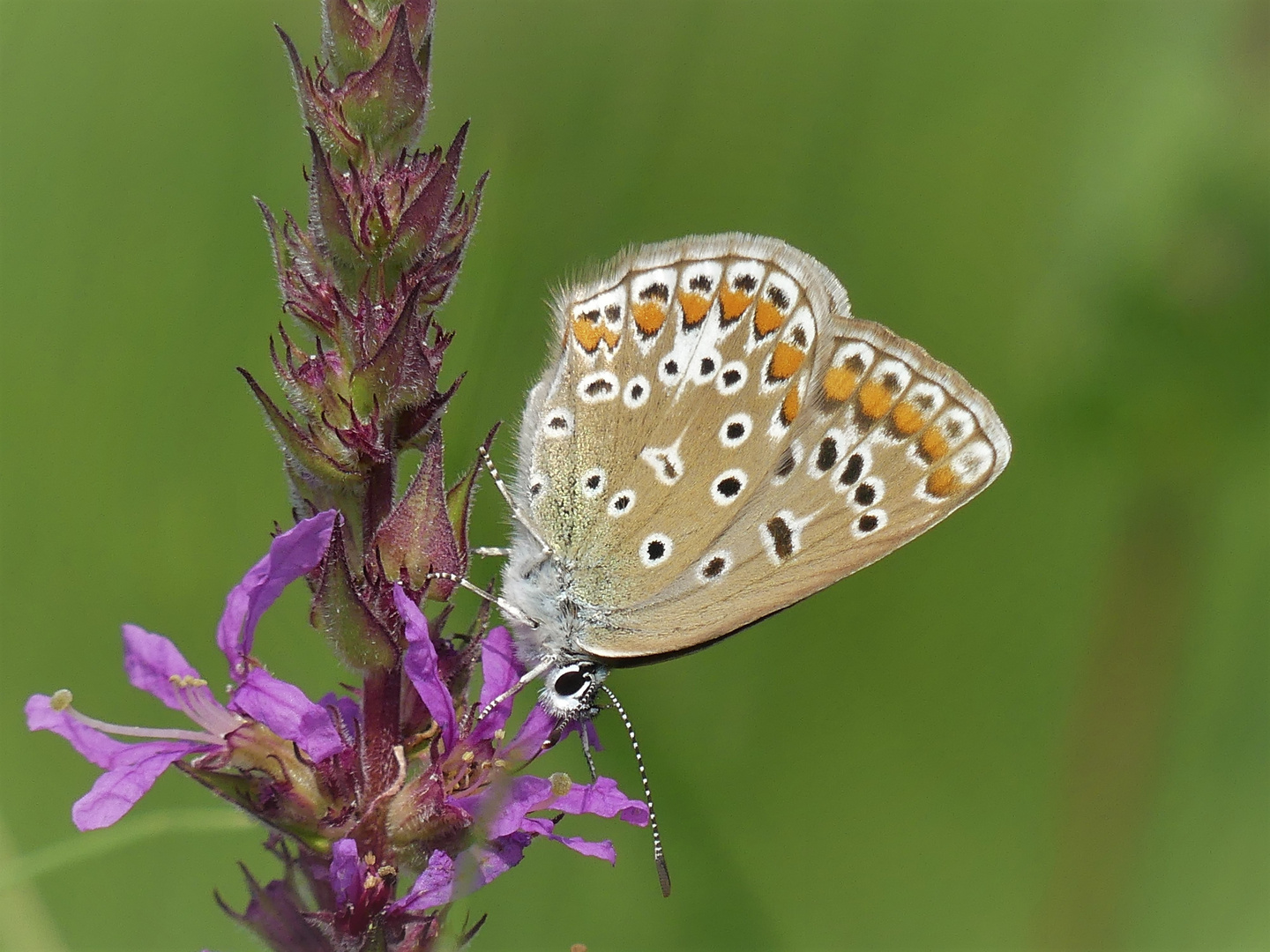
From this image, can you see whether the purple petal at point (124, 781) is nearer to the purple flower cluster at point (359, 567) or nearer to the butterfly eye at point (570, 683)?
the purple flower cluster at point (359, 567)

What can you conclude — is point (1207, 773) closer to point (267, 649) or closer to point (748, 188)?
point (748, 188)

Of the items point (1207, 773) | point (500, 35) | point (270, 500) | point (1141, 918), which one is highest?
point (500, 35)

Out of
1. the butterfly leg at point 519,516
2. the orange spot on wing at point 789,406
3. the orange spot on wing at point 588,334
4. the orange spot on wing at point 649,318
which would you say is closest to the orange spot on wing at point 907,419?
the orange spot on wing at point 789,406

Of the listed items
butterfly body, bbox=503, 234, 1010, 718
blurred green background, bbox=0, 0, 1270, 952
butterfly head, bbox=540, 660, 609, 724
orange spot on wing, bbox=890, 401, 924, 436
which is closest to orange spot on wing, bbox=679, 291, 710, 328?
butterfly body, bbox=503, 234, 1010, 718

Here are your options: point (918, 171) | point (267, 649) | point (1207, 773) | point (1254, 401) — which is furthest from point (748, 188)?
point (1207, 773)

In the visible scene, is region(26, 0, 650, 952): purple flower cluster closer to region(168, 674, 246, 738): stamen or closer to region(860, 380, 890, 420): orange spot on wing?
region(168, 674, 246, 738): stamen

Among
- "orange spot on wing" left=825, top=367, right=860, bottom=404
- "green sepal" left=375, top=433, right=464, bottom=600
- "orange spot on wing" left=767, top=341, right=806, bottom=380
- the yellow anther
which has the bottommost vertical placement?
the yellow anther

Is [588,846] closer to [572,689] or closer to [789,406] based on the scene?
[572,689]
